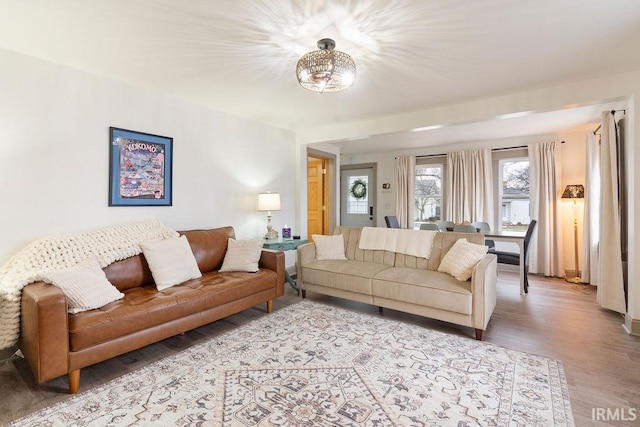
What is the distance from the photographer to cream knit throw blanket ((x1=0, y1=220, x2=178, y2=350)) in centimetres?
209

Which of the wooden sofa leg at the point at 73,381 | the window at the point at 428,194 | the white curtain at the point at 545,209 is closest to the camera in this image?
the wooden sofa leg at the point at 73,381

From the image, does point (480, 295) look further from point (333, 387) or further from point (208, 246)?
point (208, 246)

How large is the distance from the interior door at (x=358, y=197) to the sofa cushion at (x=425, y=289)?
401 centimetres

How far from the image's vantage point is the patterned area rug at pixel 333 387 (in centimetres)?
173

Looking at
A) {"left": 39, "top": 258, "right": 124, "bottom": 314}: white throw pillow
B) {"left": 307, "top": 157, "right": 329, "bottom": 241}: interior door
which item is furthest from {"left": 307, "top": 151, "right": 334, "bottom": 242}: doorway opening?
{"left": 39, "top": 258, "right": 124, "bottom": 314}: white throw pillow

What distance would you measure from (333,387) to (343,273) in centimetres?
156

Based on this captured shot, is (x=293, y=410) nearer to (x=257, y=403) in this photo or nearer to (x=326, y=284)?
(x=257, y=403)

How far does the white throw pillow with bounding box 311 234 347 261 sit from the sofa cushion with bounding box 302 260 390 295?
0.39ft

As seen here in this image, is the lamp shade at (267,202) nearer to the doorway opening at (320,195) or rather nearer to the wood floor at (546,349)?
Answer: the wood floor at (546,349)

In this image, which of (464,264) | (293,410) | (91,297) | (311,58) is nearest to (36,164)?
(91,297)

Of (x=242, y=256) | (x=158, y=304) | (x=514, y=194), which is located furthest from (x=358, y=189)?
(x=158, y=304)

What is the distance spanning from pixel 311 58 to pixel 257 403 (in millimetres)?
2284

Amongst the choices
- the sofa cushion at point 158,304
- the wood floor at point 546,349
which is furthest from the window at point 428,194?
the sofa cushion at point 158,304

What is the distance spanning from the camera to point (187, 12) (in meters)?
1.93
